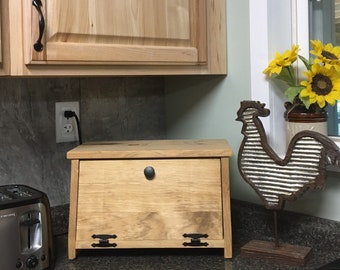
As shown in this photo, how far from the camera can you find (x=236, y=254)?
1.18 meters

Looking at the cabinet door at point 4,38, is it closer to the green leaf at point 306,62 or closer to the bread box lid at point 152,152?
the bread box lid at point 152,152

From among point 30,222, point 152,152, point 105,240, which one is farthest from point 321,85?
point 30,222

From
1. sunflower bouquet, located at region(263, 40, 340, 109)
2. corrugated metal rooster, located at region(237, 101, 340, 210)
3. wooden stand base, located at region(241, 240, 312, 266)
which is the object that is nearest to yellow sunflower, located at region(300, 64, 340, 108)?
sunflower bouquet, located at region(263, 40, 340, 109)

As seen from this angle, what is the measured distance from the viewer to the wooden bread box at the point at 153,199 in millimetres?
1130

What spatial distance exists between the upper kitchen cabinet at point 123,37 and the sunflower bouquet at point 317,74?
0.23 meters

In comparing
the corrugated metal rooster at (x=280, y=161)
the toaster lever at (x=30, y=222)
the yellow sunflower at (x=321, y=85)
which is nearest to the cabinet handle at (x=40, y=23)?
the toaster lever at (x=30, y=222)

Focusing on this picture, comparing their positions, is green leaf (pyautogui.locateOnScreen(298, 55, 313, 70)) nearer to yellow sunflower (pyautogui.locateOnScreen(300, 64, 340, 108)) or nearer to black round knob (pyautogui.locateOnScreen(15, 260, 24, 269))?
yellow sunflower (pyautogui.locateOnScreen(300, 64, 340, 108))

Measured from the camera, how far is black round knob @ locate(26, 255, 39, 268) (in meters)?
1.04

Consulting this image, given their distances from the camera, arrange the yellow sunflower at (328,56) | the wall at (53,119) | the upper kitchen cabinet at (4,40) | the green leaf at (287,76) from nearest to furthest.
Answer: the upper kitchen cabinet at (4,40) → the yellow sunflower at (328,56) → the green leaf at (287,76) → the wall at (53,119)

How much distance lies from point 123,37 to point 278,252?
2.08 feet

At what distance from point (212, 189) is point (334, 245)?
0.33 m

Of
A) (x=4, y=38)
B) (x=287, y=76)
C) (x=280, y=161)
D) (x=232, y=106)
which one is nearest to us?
(x=4, y=38)

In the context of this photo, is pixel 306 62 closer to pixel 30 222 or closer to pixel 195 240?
pixel 195 240

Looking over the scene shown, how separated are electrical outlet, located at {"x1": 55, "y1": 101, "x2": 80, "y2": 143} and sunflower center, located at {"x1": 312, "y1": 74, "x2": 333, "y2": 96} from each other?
2.34ft
